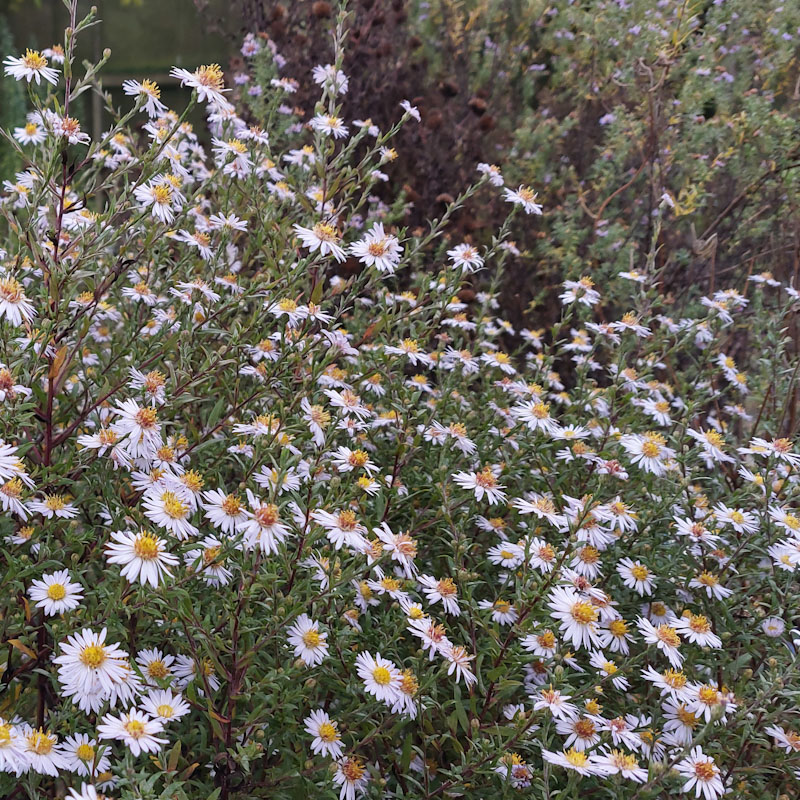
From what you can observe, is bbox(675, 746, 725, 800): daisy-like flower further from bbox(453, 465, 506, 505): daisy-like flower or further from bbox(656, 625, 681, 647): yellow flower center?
bbox(453, 465, 506, 505): daisy-like flower

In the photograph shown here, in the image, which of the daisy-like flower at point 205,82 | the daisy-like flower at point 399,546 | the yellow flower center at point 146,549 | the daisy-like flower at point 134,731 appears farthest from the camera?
the daisy-like flower at point 205,82

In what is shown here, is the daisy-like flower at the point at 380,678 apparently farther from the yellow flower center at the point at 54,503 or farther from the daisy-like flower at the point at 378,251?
the daisy-like flower at the point at 378,251

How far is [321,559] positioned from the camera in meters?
1.17

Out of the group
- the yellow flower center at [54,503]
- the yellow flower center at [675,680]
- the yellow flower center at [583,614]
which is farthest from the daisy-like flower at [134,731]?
the yellow flower center at [675,680]

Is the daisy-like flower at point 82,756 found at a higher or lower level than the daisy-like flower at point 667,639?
lower

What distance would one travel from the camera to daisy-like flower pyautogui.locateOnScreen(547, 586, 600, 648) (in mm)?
1220

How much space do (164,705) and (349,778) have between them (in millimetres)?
293

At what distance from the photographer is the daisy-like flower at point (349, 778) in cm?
115

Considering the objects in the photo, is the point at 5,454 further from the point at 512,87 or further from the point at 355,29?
the point at 512,87

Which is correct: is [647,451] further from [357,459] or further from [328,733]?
[328,733]

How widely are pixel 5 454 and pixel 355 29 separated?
3.04m

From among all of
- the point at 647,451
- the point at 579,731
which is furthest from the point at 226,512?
the point at 647,451

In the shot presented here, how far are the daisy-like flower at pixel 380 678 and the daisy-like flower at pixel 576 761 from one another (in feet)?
0.74

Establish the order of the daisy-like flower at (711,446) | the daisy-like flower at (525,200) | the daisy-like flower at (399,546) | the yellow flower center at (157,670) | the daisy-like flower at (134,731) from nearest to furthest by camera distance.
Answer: the daisy-like flower at (134,731), the yellow flower center at (157,670), the daisy-like flower at (399,546), the daisy-like flower at (711,446), the daisy-like flower at (525,200)
